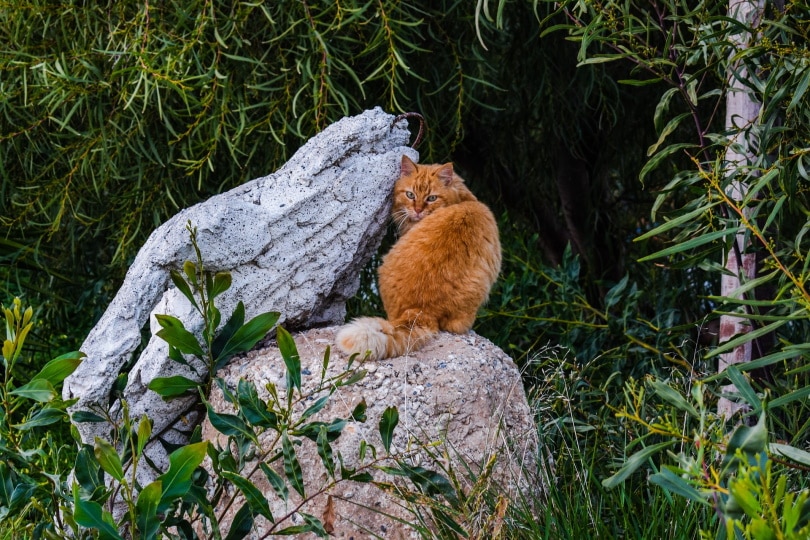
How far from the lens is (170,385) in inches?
105

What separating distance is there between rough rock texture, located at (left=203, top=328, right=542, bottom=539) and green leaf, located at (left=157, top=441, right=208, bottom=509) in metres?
0.48

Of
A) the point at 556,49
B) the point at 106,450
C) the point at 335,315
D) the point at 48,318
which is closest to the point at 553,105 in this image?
the point at 556,49

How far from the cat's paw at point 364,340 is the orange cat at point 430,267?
0.03 feet

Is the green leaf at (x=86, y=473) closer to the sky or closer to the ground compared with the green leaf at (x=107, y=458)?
closer to the ground

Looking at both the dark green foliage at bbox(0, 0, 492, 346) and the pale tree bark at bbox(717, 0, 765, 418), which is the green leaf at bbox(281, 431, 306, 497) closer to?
the pale tree bark at bbox(717, 0, 765, 418)

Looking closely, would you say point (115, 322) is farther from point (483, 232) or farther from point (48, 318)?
point (48, 318)

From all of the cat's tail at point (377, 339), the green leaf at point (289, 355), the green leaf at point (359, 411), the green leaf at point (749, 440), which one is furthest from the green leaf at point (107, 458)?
the green leaf at point (749, 440)

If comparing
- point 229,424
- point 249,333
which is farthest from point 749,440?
point 249,333

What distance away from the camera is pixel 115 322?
3.03m

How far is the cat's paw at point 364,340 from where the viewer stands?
292 centimetres

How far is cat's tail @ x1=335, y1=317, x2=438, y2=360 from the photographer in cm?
293

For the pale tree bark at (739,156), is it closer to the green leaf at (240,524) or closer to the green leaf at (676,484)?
the green leaf at (676,484)

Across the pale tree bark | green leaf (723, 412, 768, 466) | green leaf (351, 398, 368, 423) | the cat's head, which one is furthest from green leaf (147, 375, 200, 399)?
the pale tree bark

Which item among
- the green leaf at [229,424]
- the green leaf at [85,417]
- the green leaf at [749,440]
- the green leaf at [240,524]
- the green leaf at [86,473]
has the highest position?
the green leaf at [749,440]
